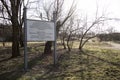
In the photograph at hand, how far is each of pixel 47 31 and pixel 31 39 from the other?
3.87 ft

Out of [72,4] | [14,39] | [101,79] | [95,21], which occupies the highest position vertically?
[72,4]

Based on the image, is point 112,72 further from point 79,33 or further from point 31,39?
point 79,33

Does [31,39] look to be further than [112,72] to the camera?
Yes

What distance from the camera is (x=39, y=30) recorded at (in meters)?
10.6

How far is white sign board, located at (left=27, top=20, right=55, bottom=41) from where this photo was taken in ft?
33.5

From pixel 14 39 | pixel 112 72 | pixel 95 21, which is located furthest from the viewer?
pixel 95 21

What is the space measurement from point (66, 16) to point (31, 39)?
8648 millimetres

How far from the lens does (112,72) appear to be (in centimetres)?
930

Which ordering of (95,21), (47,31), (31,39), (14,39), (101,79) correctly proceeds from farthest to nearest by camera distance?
(95,21), (14,39), (47,31), (31,39), (101,79)

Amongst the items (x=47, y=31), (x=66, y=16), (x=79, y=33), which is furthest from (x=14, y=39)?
(x=79, y=33)

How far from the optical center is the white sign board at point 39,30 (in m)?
10.2

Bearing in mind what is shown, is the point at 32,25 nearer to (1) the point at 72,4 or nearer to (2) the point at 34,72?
(2) the point at 34,72

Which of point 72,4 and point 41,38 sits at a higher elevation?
point 72,4

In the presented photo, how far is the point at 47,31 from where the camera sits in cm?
1107
